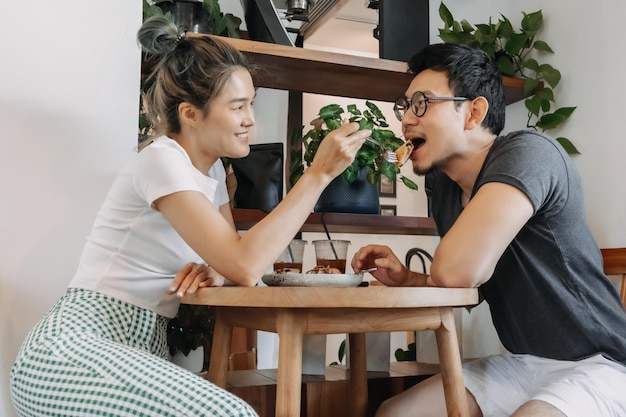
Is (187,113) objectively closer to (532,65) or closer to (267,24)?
(267,24)

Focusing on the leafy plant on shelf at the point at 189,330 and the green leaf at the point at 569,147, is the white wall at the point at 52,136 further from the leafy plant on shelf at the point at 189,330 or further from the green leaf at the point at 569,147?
the green leaf at the point at 569,147

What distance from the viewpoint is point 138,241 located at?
1.36 metres

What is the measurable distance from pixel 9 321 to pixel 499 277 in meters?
1.18

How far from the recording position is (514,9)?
2.40 meters

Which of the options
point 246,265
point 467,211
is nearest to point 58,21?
point 246,265

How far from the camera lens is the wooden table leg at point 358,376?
1.67 m

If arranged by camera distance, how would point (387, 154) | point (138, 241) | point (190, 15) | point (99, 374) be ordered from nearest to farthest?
point (99, 374), point (138, 241), point (387, 154), point (190, 15)

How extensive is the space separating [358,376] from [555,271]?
584 millimetres

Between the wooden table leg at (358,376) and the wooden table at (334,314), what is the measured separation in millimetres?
405

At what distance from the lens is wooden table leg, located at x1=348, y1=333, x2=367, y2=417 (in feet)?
5.46

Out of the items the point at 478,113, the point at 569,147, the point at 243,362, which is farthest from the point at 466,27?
the point at 243,362

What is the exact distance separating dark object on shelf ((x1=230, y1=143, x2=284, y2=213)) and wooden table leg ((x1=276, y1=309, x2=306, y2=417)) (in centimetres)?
94

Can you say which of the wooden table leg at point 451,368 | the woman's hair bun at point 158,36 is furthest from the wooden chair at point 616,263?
the woman's hair bun at point 158,36

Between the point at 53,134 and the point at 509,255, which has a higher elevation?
the point at 53,134
